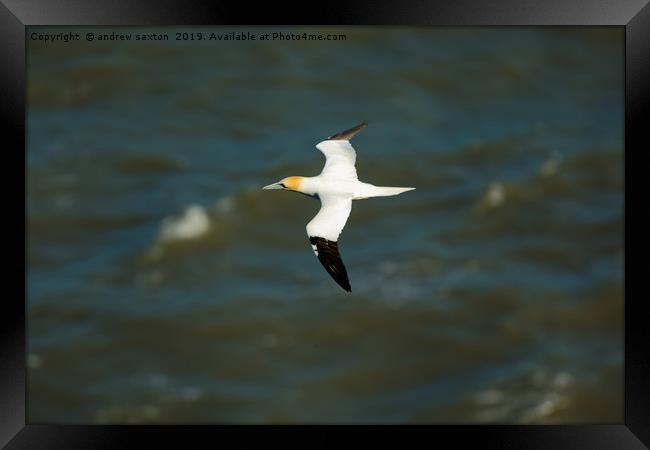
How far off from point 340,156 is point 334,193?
779 mm

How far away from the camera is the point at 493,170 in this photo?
50.2 feet

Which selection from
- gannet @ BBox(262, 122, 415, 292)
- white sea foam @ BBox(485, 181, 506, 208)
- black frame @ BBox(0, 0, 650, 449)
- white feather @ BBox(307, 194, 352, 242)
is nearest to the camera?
black frame @ BBox(0, 0, 650, 449)

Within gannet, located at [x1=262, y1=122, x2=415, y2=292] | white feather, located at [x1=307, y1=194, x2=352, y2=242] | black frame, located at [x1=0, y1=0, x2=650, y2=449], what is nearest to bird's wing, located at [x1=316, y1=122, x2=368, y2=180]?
gannet, located at [x1=262, y1=122, x2=415, y2=292]

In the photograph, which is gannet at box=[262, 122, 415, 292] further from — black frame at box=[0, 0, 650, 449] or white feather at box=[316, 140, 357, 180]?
black frame at box=[0, 0, 650, 449]

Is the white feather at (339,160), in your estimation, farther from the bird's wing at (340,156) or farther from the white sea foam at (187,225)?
the white sea foam at (187,225)

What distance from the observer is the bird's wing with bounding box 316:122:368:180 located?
435 inches

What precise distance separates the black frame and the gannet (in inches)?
77.5

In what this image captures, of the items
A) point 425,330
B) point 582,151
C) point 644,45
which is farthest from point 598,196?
point 644,45

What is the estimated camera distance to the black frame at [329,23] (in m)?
8.71

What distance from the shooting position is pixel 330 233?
10.1m

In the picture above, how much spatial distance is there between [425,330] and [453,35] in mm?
6135

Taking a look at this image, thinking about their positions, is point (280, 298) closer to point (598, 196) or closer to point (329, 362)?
point (329, 362)

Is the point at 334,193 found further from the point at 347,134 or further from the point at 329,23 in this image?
the point at 329,23

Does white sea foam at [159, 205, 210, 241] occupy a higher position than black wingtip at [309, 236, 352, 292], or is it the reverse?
white sea foam at [159, 205, 210, 241]
